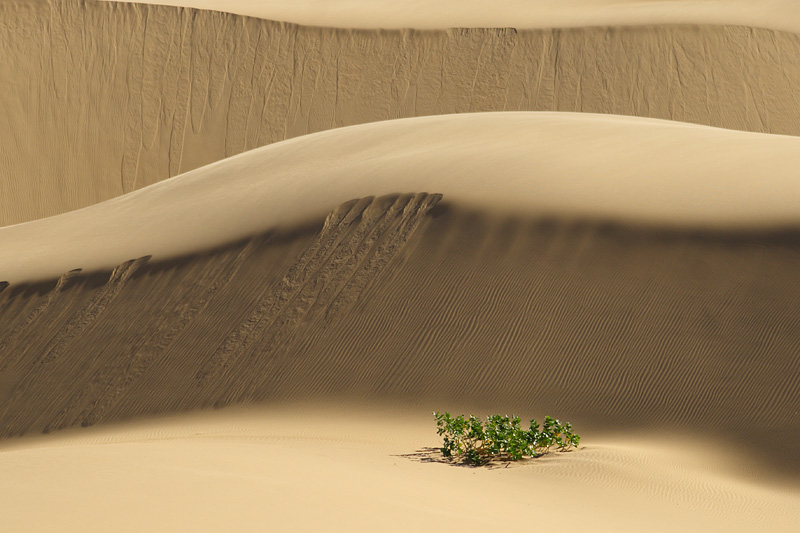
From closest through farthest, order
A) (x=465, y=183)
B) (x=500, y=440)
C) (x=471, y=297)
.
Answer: (x=500, y=440)
(x=471, y=297)
(x=465, y=183)

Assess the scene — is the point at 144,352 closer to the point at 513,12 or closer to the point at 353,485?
the point at 353,485

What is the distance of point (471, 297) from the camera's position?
13680 mm

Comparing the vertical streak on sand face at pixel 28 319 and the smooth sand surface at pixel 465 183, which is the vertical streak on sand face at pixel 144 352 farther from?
the vertical streak on sand face at pixel 28 319

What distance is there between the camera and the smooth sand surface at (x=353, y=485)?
5844mm

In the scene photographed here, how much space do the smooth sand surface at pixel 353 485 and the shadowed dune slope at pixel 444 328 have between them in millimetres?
761

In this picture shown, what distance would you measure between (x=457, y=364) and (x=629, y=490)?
4243 mm

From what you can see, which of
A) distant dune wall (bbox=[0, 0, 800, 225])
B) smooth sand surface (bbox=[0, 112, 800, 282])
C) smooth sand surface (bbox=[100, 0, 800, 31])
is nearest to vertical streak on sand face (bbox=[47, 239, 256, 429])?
smooth sand surface (bbox=[0, 112, 800, 282])

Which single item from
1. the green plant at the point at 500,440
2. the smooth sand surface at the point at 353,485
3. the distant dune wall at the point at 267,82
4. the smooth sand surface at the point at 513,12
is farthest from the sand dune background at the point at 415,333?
the smooth sand surface at the point at 513,12

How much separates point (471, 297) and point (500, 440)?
3862 millimetres

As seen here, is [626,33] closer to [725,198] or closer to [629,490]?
[725,198]

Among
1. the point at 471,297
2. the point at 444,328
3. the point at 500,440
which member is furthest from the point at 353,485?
the point at 471,297

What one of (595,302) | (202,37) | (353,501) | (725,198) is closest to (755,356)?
(595,302)

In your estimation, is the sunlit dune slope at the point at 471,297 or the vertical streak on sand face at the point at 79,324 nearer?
the sunlit dune slope at the point at 471,297

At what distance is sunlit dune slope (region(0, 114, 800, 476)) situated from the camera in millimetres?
Result: 12016
